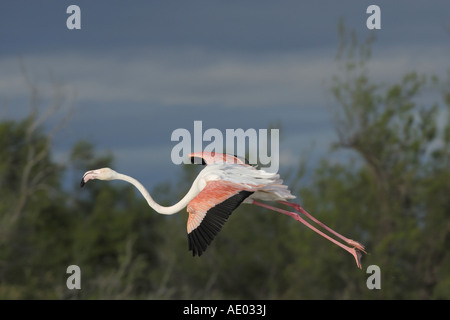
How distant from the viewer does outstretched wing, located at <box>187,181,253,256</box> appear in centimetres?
736

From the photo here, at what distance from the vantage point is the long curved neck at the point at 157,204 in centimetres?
823

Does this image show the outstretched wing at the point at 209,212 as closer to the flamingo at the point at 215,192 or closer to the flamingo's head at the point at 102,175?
the flamingo at the point at 215,192

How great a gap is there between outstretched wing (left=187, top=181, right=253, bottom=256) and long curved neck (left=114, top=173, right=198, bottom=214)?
1.59ft

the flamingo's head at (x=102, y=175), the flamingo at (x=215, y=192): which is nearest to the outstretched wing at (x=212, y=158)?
the flamingo at (x=215, y=192)

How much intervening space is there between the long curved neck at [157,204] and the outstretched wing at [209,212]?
48 centimetres

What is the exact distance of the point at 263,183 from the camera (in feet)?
27.3

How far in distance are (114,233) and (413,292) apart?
18.8m

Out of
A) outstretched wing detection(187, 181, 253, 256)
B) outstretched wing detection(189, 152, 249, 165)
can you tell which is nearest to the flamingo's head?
outstretched wing detection(189, 152, 249, 165)

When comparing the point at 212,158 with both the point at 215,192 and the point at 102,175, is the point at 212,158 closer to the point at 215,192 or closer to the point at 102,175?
the point at 102,175

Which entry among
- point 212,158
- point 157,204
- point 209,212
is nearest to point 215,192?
point 209,212

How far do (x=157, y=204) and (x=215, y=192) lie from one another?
86 cm

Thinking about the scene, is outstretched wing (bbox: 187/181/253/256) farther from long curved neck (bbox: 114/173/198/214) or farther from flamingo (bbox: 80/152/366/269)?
long curved neck (bbox: 114/173/198/214)

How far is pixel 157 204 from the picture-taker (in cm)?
831

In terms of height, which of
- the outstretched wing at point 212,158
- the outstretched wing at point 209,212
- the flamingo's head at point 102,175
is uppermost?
the outstretched wing at point 212,158
